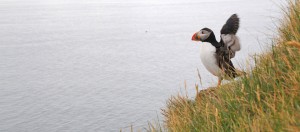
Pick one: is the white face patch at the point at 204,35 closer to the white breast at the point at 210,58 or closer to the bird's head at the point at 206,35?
the bird's head at the point at 206,35

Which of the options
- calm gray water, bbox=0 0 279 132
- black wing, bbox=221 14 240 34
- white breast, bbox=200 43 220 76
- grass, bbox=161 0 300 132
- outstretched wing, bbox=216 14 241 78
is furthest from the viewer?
calm gray water, bbox=0 0 279 132

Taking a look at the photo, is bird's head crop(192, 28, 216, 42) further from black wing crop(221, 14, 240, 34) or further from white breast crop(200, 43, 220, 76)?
black wing crop(221, 14, 240, 34)

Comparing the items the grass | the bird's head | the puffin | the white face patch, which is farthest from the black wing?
the grass

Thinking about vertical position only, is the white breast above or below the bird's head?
below

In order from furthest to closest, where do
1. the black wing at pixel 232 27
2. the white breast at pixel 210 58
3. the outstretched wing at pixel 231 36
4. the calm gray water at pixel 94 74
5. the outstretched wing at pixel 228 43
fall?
the calm gray water at pixel 94 74 < the black wing at pixel 232 27 < the outstretched wing at pixel 231 36 < the outstretched wing at pixel 228 43 < the white breast at pixel 210 58

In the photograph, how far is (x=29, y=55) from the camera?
80.6 metres

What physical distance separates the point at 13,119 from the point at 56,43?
46.5 meters

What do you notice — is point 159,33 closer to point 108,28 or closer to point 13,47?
point 108,28

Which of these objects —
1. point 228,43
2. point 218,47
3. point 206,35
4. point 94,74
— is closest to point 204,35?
point 206,35

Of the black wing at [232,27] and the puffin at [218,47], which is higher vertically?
the black wing at [232,27]

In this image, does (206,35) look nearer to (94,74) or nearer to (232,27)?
(232,27)

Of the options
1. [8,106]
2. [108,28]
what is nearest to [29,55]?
[8,106]

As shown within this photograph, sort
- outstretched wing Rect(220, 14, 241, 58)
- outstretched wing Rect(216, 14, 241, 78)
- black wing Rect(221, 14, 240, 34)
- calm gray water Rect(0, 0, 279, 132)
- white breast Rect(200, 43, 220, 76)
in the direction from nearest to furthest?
white breast Rect(200, 43, 220, 76)
outstretched wing Rect(216, 14, 241, 78)
outstretched wing Rect(220, 14, 241, 58)
black wing Rect(221, 14, 240, 34)
calm gray water Rect(0, 0, 279, 132)

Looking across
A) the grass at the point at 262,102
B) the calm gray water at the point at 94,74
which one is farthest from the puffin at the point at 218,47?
the calm gray water at the point at 94,74
